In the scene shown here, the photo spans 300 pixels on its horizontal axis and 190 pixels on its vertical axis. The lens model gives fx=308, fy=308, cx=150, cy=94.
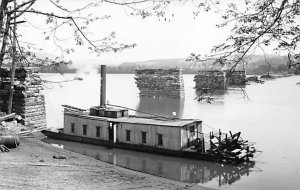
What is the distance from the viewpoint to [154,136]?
93.0 feet

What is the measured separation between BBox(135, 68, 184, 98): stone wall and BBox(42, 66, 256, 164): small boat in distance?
72.8 m

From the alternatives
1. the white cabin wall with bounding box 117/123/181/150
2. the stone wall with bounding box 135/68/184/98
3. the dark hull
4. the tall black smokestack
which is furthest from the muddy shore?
the stone wall with bounding box 135/68/184/98

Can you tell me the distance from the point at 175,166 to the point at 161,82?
84.2 meters

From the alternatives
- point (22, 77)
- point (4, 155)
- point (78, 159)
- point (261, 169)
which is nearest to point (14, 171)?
point (4, 155)

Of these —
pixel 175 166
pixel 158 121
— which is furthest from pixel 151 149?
pixel 175 166

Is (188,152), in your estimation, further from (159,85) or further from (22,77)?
(159,85)

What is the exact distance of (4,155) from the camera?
64.7 feet

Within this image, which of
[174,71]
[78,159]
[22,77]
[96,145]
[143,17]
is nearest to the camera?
[143,17]

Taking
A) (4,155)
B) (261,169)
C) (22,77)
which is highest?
(22,77)

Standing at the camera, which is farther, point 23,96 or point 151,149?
point 23,96

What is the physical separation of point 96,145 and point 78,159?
7752mm

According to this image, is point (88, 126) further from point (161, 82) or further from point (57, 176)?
point (161, 82)

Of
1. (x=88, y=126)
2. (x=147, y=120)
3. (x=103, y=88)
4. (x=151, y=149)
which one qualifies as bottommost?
(x=151, y=149)

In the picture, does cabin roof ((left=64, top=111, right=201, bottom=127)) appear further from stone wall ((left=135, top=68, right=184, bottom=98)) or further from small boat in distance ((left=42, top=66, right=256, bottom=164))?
stone wall ((left=135, top=68, right=184, bottom=98))
